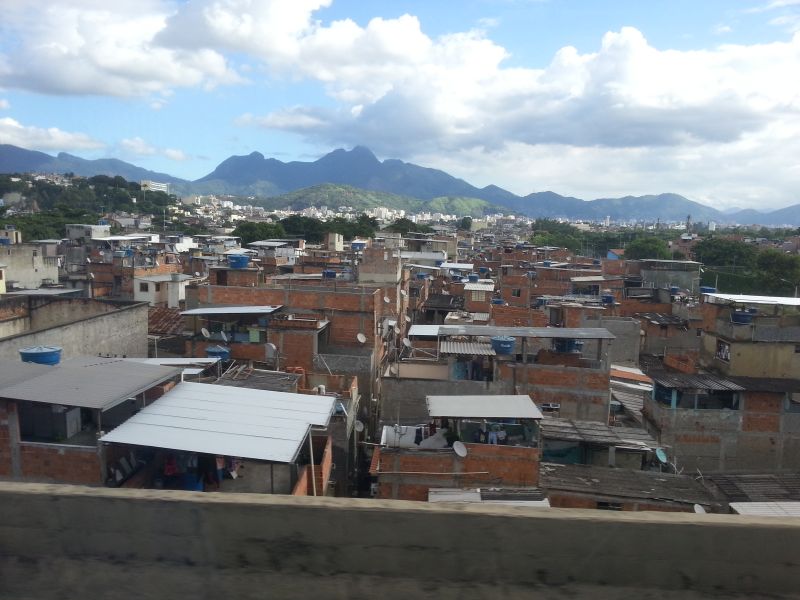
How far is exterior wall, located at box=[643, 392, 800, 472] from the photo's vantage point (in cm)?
1434

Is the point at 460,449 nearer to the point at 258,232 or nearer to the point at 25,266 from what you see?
the point at 25,266

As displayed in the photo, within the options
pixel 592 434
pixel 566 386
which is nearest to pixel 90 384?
pixel 592 434

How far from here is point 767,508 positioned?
10.6 metres

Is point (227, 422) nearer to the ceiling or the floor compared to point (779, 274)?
nearer to the ceiling

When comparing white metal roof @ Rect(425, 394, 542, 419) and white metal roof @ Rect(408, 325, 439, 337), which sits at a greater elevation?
white metal roof @ Rect(408, 325, 439, 337)

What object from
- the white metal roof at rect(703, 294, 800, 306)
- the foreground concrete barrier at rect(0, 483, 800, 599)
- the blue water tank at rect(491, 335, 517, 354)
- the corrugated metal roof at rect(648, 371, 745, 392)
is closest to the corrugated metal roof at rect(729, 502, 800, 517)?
the corrugated metal roof at rect(648, 371, 745, 392)

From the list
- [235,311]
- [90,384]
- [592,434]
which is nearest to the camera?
[90,384]

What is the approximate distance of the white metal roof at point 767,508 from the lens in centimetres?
1025

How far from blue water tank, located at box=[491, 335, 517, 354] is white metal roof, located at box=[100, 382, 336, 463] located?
6.09 m

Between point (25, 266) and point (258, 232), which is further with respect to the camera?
point (258, 232)

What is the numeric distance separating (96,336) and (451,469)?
10.4 meters

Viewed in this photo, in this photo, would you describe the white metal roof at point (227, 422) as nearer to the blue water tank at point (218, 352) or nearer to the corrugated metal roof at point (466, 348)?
the blue water tank at point (218, 352)

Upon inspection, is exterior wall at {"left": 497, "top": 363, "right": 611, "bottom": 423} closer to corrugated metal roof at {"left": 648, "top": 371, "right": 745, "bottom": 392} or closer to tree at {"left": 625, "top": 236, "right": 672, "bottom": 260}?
corrugated metal roof at {"left": 648, "top": 371, "right": 745, "bottom": 392}

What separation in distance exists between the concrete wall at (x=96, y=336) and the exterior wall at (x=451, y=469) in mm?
8364
